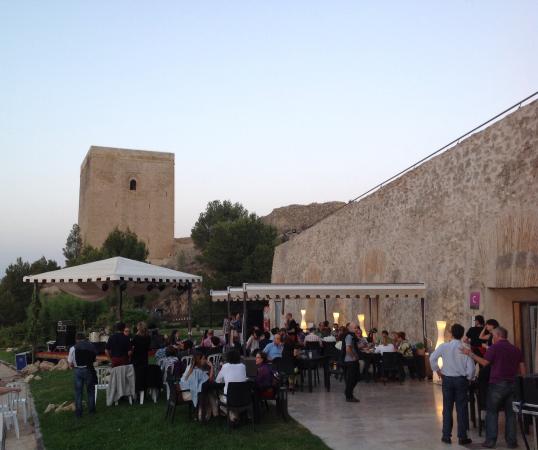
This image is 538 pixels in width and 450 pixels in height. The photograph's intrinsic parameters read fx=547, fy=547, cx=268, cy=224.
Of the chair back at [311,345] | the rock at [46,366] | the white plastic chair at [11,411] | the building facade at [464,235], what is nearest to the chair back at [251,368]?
the chair back at [311,345]

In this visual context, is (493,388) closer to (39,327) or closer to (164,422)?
(164,422)

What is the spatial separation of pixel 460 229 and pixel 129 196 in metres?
42.7

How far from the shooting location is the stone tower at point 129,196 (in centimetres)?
4909

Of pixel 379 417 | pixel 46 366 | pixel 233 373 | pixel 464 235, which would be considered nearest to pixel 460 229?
pixel 464 235

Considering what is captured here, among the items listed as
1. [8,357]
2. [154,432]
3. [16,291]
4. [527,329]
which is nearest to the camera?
[154,432]

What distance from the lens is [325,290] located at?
40.2 feet

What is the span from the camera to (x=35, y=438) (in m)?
7.62

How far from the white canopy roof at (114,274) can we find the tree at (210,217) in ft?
117

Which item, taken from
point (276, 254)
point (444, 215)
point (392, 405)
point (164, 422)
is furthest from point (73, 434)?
point (276, 254)

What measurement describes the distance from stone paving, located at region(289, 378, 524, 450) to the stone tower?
41547 mm

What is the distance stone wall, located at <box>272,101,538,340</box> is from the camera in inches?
385

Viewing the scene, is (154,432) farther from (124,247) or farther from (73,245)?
(73,245)

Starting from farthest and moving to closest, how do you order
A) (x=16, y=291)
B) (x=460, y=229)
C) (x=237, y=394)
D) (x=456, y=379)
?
1. (x=16, y=291)
2. (x=460, y=229)
3. (x=237, y=394)
4. (x=456, y=379)

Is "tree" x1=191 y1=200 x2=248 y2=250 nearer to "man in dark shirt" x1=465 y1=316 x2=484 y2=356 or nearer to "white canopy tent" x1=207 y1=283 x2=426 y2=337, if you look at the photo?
"white canopy tent" x1=207 y1=283 x2=426 y2=337
